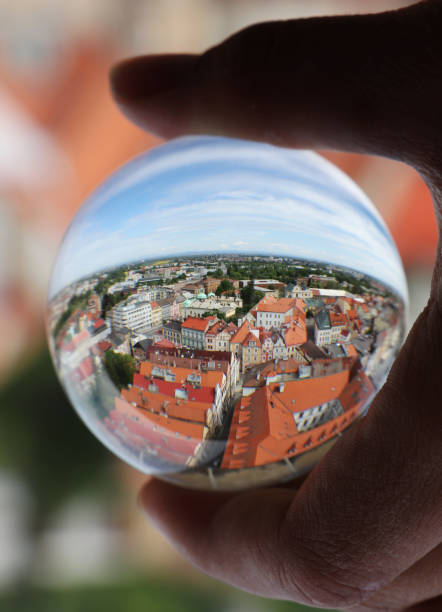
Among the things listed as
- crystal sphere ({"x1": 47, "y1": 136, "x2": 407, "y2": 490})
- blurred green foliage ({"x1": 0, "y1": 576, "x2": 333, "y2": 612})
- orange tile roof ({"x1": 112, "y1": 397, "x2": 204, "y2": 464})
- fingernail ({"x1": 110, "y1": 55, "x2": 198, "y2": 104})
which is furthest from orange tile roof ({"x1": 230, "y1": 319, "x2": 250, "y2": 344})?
blurred green foliage ({"x1": 0, "y1": 576, "x2": 333, "y2": 612})

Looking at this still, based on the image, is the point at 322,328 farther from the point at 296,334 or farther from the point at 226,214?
the point at 226,214

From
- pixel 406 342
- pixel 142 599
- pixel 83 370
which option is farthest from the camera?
pixel 142 599

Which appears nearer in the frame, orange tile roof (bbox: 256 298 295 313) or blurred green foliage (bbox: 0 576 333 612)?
orange tile roof (bbox: 256 298 295 313)

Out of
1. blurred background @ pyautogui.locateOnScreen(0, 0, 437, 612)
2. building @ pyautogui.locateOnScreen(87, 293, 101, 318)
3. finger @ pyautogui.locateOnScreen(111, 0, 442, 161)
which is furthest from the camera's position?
blurred background @ pyautogui.locateOnScreen(0, 0, 437, 612)

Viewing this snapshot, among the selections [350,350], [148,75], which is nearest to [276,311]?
[350,350]

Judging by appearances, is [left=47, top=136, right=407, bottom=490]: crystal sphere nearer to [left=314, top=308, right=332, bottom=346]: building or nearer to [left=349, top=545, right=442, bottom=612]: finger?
[left=314, top=308, right=332, bottom=346]: building

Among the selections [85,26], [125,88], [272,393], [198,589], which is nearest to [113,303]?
[272,393]

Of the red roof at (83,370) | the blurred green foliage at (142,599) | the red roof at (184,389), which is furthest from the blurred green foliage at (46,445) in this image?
the red roof at (184,389)

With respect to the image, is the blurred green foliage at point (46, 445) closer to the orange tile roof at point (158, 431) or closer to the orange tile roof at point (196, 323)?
the orange tile roof at point (158, 431)
